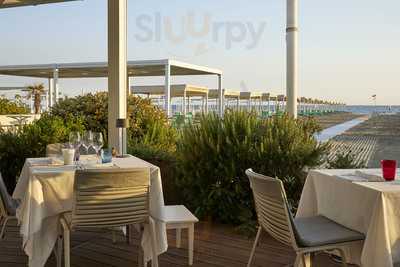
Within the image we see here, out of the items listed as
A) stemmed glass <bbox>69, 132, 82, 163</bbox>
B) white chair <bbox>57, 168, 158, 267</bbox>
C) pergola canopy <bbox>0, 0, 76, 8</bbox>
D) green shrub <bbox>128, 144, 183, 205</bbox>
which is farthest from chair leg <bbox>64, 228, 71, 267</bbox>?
pergola canopy <bbox>0, 0, 76, 8</bbox>

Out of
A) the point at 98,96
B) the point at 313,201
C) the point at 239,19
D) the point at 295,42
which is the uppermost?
the point at 239,19

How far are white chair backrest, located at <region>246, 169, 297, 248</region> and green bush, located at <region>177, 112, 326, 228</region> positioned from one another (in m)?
1.76

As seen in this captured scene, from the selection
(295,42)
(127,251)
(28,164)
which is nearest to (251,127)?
(295,42)

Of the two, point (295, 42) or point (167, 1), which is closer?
point (295, 42)

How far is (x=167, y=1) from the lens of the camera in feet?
22.5

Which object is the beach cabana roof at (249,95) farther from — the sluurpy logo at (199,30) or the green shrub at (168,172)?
the green shrub at (168,172)

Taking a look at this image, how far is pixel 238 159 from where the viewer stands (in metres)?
4.70

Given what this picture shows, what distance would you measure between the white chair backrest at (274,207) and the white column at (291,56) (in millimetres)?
2929

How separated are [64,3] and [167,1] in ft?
4.99

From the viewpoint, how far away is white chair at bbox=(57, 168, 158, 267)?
275 cm

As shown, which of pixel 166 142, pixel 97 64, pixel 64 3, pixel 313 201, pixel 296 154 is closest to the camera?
pixel 313 201

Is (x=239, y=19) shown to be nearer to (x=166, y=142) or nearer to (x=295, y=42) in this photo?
(x=295, y=42)

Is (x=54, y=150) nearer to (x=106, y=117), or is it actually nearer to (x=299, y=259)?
(x=299, y=259)

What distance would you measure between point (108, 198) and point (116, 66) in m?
2.34
